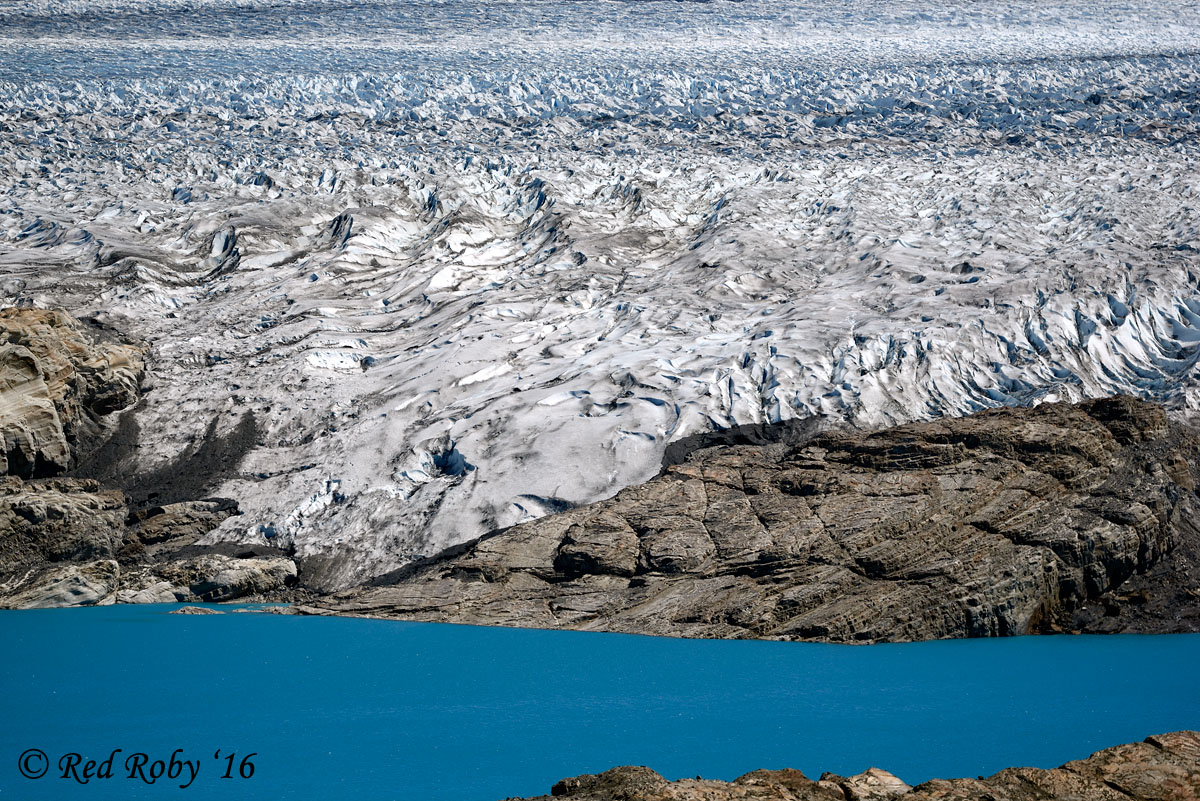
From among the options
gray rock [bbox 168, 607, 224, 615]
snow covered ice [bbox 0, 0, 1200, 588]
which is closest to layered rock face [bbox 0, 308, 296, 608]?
gray rock [bbox 168, 607, 224, 615]

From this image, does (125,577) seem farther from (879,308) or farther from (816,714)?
(879,308)

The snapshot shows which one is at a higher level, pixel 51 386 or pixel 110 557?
pixel 51 386

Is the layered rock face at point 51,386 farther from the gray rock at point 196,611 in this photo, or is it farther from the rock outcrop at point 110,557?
the gray rock at point 196,611

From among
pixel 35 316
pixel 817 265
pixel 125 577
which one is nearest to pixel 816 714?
pixel 125 577

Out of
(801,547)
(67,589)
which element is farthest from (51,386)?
(801,547)
